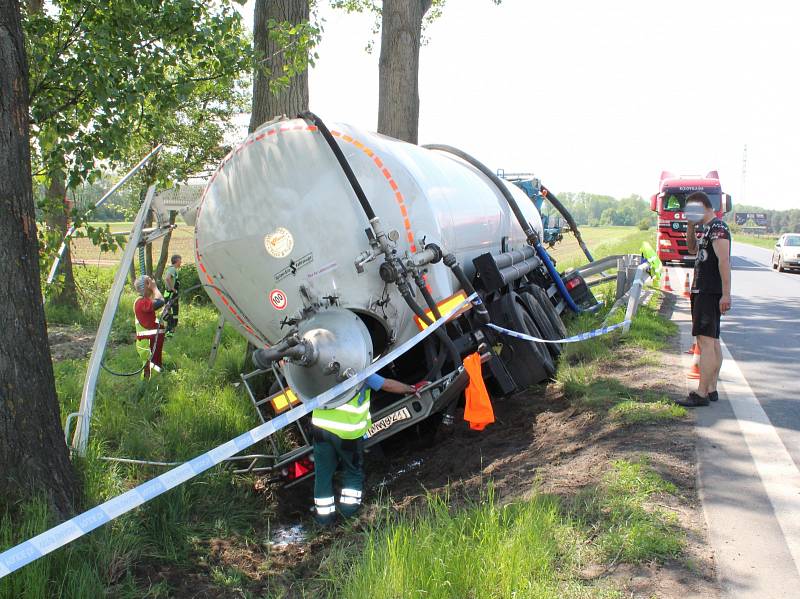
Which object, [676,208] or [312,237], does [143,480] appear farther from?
[676,208]

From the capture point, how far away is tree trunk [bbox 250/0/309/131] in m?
7.42

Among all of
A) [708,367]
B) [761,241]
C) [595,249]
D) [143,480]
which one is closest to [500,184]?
[708,367]

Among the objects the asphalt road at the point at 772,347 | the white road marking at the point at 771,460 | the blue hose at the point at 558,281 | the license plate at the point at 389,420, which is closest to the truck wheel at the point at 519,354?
the license plate at the point at 389,420

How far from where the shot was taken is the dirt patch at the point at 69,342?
951 centimetres

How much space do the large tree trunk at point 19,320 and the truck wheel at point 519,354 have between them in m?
3.86

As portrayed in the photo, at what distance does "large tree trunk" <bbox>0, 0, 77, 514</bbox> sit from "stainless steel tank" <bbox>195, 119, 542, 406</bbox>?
1.56m

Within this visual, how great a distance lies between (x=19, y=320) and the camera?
3.68 metres

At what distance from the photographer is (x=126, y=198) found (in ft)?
57.4

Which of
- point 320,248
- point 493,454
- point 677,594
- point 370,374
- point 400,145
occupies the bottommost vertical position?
point 493,454

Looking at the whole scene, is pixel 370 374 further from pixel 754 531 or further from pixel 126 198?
pixel 126 198

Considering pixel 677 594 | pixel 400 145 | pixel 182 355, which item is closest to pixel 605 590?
pixel 677 594

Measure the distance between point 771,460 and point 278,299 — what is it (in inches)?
142

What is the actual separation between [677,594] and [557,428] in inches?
108

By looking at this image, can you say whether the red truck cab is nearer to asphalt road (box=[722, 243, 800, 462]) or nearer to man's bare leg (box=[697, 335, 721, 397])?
asphalt road (box=[722, 243, 800, 462])
